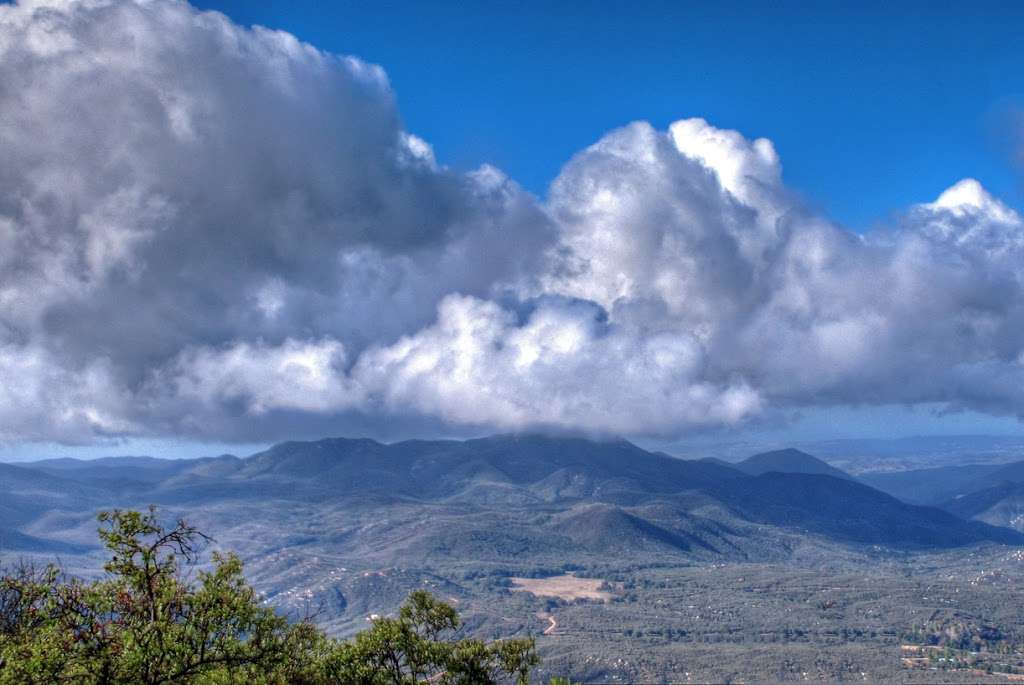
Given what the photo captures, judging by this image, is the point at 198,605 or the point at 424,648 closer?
the point at 198,605

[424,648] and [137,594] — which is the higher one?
[137,594]

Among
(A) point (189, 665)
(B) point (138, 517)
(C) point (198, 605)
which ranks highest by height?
A: (B) point (138, 517)

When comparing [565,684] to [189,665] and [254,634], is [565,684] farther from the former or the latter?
[189,665]

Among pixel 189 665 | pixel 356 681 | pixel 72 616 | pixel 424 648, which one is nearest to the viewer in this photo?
pixel 189 665

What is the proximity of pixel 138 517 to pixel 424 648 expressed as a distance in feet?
95.1

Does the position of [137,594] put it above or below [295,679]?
above

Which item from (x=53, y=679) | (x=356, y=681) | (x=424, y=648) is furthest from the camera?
(x=424, y=648)

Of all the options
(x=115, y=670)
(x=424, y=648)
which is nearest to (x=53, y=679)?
(x=115, y=670)

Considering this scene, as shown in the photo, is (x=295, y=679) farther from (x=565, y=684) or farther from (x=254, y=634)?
(x=565, y=684)

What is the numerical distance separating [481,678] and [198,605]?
2687cm

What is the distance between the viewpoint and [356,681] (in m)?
54.0

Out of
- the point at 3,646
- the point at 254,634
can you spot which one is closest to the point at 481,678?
the point at 254,634

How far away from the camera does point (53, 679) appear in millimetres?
35719

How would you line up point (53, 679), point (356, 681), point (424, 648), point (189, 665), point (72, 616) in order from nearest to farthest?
point (53, 679), point (189, 665), point (72, 616), point (356, 681), point (424, 648)
